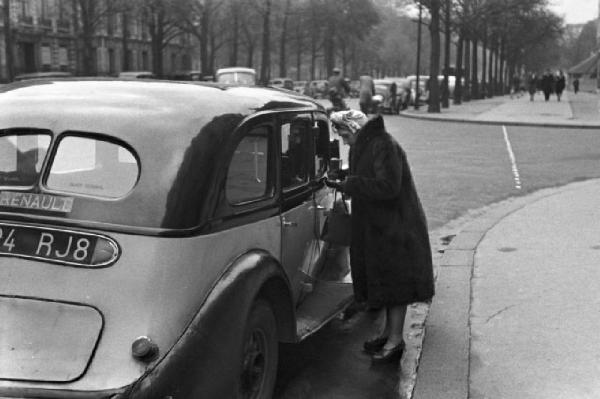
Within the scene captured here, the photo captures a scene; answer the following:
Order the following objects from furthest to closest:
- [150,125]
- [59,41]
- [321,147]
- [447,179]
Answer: [59,41] → [447,179] → [321,147] → [150,125]

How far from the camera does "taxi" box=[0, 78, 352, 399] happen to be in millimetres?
3029

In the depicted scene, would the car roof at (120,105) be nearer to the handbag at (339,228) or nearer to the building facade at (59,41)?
the handbag at (339,228)

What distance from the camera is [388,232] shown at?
468cm

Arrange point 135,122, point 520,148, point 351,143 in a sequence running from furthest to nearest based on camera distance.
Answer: point 520,148
point 351,143
point 135,122

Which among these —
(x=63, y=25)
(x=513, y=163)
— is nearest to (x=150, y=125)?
(x=513, y=163)

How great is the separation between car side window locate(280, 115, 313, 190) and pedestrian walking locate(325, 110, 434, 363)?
0.27 meters

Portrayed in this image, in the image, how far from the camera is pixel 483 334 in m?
5.18

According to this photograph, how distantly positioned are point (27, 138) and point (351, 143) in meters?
2.08

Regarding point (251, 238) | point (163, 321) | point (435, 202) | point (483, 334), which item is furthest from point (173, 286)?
point (435, 202)

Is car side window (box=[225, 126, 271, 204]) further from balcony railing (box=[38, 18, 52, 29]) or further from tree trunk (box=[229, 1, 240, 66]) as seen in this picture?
balcony railing (box=[38, 18, 52, 29])

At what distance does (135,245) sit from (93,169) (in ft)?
1.55

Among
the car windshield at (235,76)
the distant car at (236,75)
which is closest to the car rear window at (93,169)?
the distant car at (236,75)

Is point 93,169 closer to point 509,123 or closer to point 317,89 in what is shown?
point 509,123

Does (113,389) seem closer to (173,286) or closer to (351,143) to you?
(173,286)
